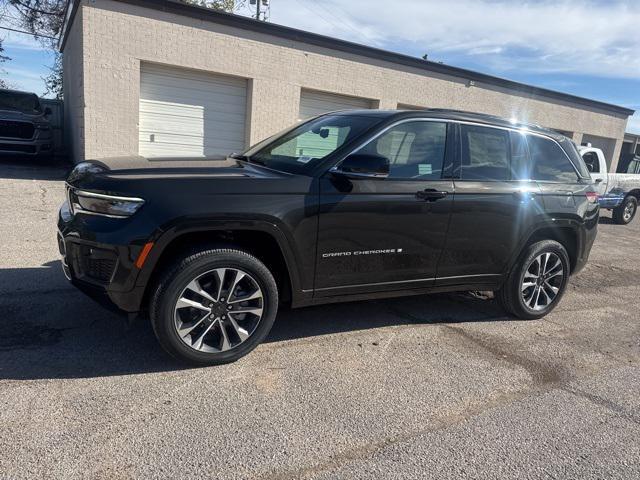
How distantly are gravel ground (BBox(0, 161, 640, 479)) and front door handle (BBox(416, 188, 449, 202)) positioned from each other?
1201mm

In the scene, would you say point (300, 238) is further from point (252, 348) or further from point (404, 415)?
point (404, 415)

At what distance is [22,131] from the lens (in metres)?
14.2

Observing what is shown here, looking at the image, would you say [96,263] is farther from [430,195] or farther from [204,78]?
[204,78]

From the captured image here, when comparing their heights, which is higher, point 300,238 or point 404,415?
point 300,238

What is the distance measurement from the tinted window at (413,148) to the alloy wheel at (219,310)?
139 centimetres

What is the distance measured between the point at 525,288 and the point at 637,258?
544cm

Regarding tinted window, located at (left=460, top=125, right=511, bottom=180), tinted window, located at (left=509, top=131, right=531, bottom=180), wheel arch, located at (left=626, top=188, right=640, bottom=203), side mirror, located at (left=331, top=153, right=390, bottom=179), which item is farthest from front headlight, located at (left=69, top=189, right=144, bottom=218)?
wheel arch, located at (left=626, top=188, right=640, bottom=203)

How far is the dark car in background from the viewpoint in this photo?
45.5 ft

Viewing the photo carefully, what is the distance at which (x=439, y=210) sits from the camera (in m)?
4.17

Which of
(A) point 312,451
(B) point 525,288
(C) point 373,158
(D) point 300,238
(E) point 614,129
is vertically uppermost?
(E) point 614,129

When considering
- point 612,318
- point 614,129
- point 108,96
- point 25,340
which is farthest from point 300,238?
point 614,129

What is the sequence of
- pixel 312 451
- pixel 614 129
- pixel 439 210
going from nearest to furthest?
1. pixel 312 451
2. pixel 439 210
3. pixel 614 129

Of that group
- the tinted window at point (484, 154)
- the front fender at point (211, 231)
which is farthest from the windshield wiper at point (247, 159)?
the tinted window at point (484, 154)

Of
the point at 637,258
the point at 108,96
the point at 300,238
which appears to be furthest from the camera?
the point at 108,96
